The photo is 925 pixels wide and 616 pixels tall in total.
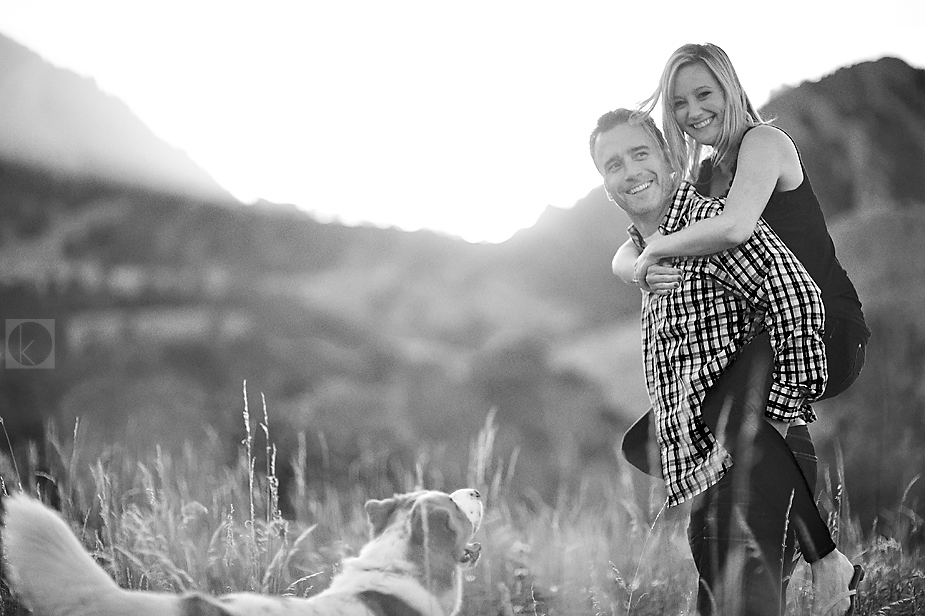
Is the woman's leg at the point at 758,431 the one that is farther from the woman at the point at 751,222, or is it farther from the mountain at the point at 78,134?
the mountain at the point at 78,134

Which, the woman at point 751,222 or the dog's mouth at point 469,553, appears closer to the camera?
the woman at point 751,222

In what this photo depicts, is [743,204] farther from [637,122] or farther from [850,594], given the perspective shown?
[850,594]

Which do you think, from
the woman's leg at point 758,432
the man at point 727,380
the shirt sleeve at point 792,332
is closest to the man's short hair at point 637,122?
the man at point 727,380

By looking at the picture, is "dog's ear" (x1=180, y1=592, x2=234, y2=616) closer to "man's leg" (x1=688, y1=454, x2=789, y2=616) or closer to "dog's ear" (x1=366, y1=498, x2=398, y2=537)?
"dog's ear" (x1=366, y1=498, x2=398, y2=537)

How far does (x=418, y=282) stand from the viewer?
18.5ft

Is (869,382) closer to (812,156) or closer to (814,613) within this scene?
(812,156)

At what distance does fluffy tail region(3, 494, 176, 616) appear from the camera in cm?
164

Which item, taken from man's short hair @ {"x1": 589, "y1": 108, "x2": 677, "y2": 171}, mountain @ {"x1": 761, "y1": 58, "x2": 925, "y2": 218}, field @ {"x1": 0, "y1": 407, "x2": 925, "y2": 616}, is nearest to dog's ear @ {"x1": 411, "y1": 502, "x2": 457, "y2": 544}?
field @ {"x1": 0, "y1": 407, "x2": 925, "y2": 616}

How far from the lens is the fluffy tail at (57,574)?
1.64m

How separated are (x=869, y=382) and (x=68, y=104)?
535 centimetres

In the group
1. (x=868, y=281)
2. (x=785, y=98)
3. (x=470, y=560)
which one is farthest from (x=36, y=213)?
(x=868, y=281)

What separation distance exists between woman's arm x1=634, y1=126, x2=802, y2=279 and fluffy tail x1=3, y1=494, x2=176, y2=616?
1.47m

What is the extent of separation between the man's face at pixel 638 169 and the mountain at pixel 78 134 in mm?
2796

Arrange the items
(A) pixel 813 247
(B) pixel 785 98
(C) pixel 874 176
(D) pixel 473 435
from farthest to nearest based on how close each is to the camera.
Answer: (D) pixel 473 435 < (C) pixel 874 176 < (B) pixel 785 98 < (A) pixel 813 247
